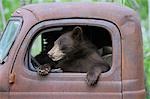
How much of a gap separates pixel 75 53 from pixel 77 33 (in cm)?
19

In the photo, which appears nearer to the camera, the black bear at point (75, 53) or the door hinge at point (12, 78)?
the door hinge at point (12, 78)

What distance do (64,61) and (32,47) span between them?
12.0 inches

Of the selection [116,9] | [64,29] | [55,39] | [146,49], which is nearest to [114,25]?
[116,9]

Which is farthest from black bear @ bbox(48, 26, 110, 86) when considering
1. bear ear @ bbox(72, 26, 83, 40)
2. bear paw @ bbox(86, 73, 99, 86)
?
bear paw @ bbox(86, 73, 99, 86)

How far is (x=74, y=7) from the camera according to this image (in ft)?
13.9

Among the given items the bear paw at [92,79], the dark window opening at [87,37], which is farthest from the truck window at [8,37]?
the bear paw at [92,79]

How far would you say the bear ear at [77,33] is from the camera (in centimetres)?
422

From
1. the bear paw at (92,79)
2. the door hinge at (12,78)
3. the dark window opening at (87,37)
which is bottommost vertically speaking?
the bear paw at (92,79)

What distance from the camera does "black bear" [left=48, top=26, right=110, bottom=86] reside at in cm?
425

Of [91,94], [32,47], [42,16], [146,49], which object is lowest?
[146,49]

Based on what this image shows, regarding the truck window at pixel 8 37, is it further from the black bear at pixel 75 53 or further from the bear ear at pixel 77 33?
the bear ear at pixel 77 33

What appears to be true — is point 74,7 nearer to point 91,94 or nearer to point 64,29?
point 64,29

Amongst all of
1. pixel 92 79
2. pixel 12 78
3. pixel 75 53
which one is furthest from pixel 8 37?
pixel 92 79

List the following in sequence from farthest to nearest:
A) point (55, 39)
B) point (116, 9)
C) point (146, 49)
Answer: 1. point (146, 49)
2. point (55, 39)
3. point (116, 9)
